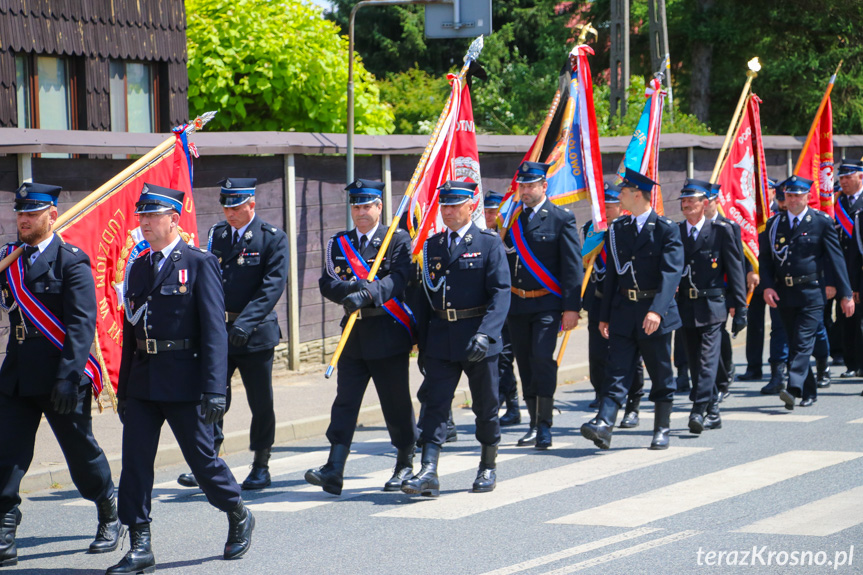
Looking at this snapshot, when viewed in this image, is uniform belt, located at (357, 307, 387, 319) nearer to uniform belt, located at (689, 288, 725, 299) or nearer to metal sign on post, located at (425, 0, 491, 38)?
uniform belt, located at (689, 288, 725, 299)

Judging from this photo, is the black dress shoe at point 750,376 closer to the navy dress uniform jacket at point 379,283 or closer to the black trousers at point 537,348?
the black trousers at point 537,348

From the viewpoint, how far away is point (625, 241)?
9.64m

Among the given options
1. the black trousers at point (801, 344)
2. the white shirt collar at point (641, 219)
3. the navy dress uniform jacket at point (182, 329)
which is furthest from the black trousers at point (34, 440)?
the black trousers at point (801, 344)

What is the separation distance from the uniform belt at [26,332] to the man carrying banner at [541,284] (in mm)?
4083

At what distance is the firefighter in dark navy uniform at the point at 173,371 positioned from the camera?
6.37 meters

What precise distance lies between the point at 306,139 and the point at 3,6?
13.8 ft

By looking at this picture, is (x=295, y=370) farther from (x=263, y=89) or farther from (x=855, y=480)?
(x=263, y=89)

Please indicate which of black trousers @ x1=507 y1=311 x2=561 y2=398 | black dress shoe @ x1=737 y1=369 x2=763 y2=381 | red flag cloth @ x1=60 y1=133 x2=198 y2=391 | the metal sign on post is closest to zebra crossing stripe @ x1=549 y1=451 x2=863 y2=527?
black trousers @ x1=507 y1=311 x2=561 y2=398

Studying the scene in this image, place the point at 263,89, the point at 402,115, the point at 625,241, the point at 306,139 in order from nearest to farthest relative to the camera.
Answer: the point at 625,241
the point at 306,139
the point at 263,89
the point at 402,115

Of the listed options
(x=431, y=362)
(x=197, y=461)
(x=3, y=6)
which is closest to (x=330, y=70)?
(x=3, y=6)

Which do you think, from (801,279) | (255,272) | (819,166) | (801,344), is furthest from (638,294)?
(819,166)

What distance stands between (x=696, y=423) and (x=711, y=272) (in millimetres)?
1385

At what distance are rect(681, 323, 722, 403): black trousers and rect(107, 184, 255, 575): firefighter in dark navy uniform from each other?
15.7 ft

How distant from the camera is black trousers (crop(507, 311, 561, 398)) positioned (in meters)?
9.60
